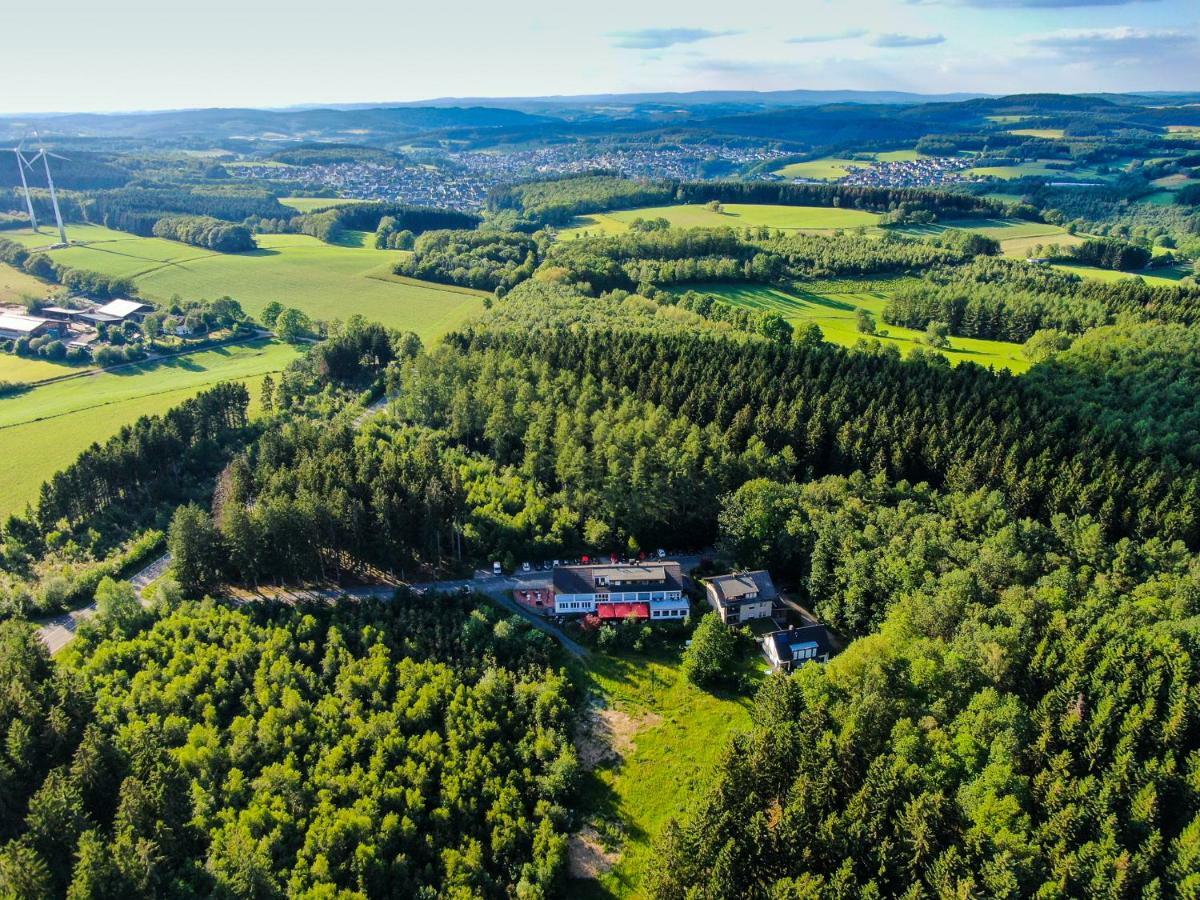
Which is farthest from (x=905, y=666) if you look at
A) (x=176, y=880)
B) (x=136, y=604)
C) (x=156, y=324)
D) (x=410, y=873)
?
(x=156, y=324)

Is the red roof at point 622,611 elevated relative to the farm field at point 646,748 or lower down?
elevated

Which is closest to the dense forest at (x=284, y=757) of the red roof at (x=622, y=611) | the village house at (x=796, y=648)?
the red roof at (x=622, y=611)

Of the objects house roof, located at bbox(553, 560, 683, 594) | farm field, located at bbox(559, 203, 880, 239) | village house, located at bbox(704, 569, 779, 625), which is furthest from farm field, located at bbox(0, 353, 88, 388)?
farm field, located at bbox(559, 203, 880, 239)

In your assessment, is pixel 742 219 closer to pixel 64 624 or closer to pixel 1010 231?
pixel 1010 231

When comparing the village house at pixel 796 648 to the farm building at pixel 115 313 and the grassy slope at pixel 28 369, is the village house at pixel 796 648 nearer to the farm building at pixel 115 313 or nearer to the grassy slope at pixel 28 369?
the grassy slope at pixel 28 369

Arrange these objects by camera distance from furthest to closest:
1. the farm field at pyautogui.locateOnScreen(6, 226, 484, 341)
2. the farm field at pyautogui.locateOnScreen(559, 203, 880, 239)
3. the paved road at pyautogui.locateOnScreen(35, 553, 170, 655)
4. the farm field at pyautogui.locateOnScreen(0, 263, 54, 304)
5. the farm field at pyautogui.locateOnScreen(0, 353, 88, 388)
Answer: the farm field at pyautogui.locateOnScreen(559, 203, 880, 239), the farm field at pyautogui.locateOnScreen(6, 226, 484, 341), the farm field at pyautogui.locateOnScreen(0, 263, 54, 304), the farm field at pyautogui.locateOnScreen(0, 353, 88, 388), the paved road at pyautogui.locateOnScreen(35, 553, 170, 655)

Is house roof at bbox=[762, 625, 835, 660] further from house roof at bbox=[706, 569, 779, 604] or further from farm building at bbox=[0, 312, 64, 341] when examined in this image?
farm building at bbox=[0, 312, 64, 341]
